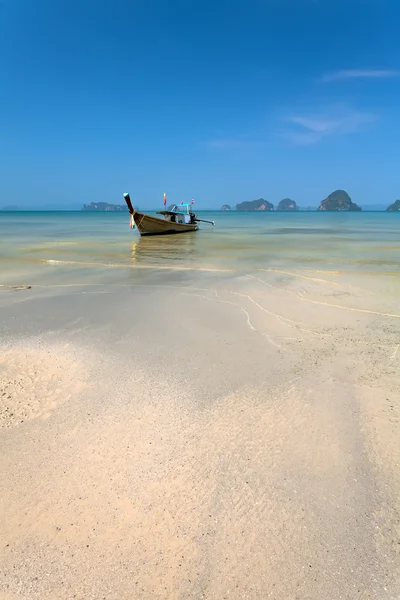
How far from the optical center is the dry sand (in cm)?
260

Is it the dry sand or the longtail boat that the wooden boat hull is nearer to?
the longtail boat

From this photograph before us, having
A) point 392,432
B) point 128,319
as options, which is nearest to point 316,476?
point 392,432

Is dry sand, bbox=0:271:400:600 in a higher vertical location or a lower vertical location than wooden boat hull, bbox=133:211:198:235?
lower

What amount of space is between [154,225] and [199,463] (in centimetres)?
3232

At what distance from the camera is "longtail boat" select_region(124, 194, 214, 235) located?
3306 centimetres

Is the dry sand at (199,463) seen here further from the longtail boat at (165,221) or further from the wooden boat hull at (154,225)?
the wooden boat hull at (154,225)

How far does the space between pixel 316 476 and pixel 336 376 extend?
224 centimetres

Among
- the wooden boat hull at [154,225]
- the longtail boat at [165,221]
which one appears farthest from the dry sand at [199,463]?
the wooden boat hull at [154,225]

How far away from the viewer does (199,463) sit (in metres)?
3.64

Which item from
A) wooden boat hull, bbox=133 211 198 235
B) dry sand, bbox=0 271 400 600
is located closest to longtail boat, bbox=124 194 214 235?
wooden boat hull, bbox=133 211 198 235

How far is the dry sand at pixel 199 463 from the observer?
2.60 metres

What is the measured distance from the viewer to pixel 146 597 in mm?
2441

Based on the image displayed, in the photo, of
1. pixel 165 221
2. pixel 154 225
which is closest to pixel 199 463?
pixel 154 225

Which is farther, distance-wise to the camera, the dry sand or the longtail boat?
the longtail boat
